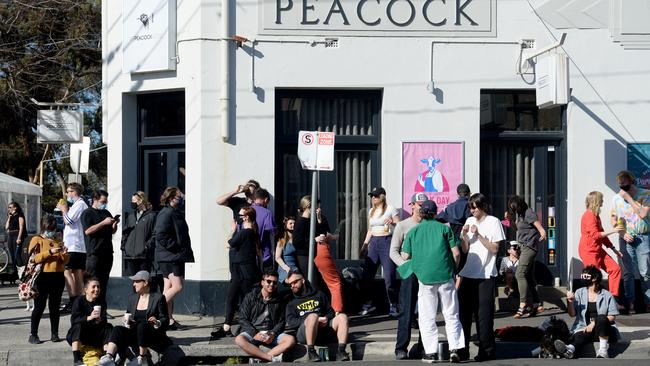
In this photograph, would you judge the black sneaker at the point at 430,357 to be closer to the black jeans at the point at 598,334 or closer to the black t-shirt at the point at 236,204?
the black jeans at the point at 598,334

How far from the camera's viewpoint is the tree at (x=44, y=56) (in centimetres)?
2943

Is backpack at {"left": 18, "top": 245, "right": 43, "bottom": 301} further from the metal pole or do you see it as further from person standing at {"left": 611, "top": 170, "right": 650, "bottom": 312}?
person standing at {"left": 611, "top": 170, "right": 650, "bottom": 312}

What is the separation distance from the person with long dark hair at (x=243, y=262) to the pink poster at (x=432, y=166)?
2.79 metres

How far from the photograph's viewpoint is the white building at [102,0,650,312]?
1459cm

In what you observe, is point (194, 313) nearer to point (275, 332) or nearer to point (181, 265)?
point (181, 265)

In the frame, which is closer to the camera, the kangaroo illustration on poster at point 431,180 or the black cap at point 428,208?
the black cap at point 428,208

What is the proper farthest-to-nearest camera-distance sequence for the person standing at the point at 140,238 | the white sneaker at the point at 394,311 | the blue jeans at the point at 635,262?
1. the blue jeans at the point at 635,262
2. the white sneaker at the point at 394,311
3. the person standing at the point at 140,238

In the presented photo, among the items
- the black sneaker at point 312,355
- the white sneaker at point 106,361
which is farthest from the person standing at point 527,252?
the white sneaker at point 106,361

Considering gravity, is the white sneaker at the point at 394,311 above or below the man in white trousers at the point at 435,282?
below

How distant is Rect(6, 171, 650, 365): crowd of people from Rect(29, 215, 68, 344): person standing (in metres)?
0.02

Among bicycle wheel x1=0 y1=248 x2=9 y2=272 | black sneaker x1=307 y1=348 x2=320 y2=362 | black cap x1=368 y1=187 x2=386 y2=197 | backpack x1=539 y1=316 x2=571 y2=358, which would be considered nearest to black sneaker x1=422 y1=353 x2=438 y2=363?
black sneaker x1=307 y1=348 x2=320 y2=362

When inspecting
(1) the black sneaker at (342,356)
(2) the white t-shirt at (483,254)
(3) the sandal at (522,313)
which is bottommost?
(1) the black sneaker at (342,356)

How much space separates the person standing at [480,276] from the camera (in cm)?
1163

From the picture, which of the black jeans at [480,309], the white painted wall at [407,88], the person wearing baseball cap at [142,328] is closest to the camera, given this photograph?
the person wearing baseball cap at [142,328]
